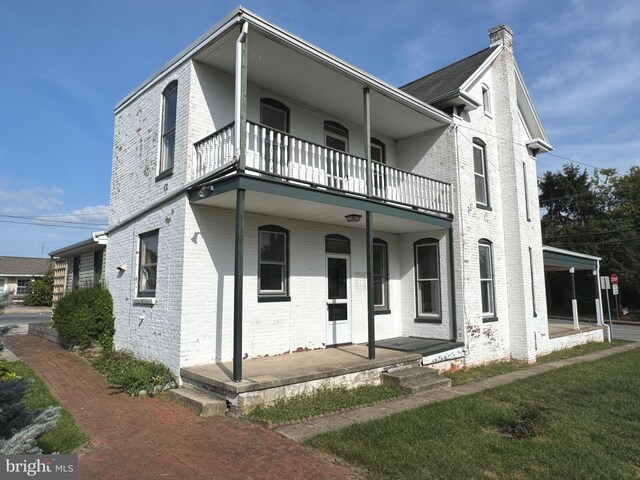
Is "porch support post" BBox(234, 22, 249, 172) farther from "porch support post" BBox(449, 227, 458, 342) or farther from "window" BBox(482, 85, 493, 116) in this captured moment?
"window" BBox(482, 85, 493, 116)

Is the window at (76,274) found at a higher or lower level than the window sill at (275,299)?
higher

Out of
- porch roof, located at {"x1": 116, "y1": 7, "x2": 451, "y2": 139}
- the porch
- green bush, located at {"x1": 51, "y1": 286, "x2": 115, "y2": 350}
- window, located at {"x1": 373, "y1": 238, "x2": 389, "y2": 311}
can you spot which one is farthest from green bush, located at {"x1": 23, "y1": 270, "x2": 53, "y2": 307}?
the porch

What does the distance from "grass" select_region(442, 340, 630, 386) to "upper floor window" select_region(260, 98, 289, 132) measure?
698cm

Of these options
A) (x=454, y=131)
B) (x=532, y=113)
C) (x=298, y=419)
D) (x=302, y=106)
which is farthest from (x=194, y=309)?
(x=532, y=113)

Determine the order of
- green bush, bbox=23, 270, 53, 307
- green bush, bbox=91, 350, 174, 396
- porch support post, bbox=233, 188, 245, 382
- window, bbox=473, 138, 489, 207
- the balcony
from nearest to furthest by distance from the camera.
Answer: porch support post, bbox=233, 188, 245, 382
green bush, bbox=91, 350, 174, 396
the balcony
window, bbox=473, 138, 489, 207
green bush, bbox=23, 270, 53, 307

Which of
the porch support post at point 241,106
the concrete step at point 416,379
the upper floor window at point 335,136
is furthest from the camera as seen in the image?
the upper floor window at point 335,136

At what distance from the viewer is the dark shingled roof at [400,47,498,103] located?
12539mm

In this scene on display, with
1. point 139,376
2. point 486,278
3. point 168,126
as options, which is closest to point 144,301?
point 139,376

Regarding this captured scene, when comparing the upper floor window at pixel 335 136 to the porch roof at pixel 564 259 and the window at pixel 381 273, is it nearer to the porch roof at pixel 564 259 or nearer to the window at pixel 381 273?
the window at pixel 381 273

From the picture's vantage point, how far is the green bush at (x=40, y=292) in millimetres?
35250

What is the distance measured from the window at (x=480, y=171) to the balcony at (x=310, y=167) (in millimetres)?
1505

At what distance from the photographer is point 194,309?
819 centimetres

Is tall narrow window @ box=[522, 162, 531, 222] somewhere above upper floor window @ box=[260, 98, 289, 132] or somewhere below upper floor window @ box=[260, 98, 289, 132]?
below

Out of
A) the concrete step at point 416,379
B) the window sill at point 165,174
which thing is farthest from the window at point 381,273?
the window sill at point 165,174
